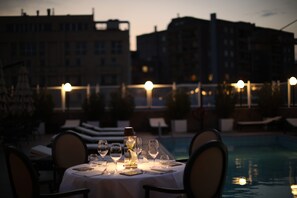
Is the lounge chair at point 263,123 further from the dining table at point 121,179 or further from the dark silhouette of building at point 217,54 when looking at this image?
the dark silhouette of building at point 217,54

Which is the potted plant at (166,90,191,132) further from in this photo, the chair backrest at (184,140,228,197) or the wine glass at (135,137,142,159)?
the chair backrest at (184,140,228,197)

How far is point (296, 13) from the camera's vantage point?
31656 millimetres

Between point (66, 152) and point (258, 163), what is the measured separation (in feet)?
21.0

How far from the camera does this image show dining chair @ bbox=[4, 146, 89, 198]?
4.05 metres

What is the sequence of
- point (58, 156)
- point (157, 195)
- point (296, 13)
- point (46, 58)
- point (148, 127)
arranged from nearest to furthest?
1. point (157, 195)
2. point (58, 156)
3. point (148, 127)
4. point (296, 13)
5. point (46, 58)

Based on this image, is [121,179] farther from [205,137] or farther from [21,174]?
[205,137]

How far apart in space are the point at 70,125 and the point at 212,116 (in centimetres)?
667

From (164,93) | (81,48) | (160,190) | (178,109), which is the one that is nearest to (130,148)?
(160,190)

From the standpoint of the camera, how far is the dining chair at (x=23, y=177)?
4.05m

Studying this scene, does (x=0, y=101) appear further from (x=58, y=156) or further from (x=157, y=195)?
(x=157, y=195)

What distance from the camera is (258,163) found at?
10867mm

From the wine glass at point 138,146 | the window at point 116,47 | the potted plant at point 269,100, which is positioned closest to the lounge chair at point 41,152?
the wine glass at point 138,146

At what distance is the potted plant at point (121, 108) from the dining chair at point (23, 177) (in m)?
14.8

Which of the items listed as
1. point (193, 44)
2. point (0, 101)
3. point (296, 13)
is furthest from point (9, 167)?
point (193, 44)
